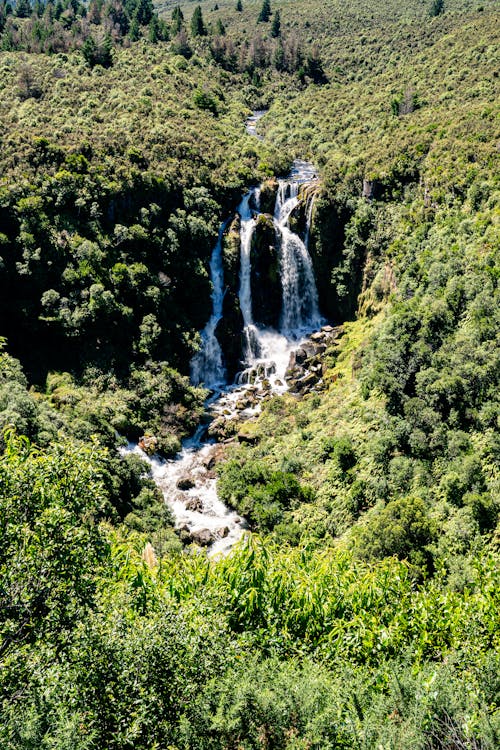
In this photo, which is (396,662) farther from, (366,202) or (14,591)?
(366,202)

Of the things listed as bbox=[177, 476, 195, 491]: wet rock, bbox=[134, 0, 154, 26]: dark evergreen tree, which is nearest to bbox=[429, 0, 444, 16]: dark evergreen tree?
bbox=[134, 0, 154, 26]: dark evergreen tree

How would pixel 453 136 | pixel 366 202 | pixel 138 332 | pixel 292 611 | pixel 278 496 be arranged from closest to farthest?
pixel 292 611
pixel 278 496
pixel 138 332
pixel 453 136
pixel 366 202

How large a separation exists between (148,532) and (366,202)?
3964cm

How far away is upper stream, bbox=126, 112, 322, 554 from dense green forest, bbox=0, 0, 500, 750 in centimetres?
152

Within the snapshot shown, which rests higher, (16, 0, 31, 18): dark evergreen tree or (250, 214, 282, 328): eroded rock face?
(16, 0, 31, 18): dark evergreen tree

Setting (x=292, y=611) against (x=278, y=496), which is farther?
(x=278, y=496)

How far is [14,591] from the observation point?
10906 mm

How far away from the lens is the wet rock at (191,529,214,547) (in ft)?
104

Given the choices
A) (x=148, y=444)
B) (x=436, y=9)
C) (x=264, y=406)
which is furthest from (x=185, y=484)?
(x=436, y=9)

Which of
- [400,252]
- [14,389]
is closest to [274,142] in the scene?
[400,252]

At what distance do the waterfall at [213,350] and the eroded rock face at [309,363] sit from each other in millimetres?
6585

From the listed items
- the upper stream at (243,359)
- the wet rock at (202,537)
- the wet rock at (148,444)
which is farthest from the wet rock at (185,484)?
the wet rock at (202,537)

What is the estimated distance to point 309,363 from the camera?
47656 mm

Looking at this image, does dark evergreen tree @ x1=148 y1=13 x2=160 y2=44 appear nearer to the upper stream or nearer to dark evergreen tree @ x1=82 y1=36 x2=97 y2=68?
dark evergreen tree @ x1=82 y1=36 x2=97 y2=68
